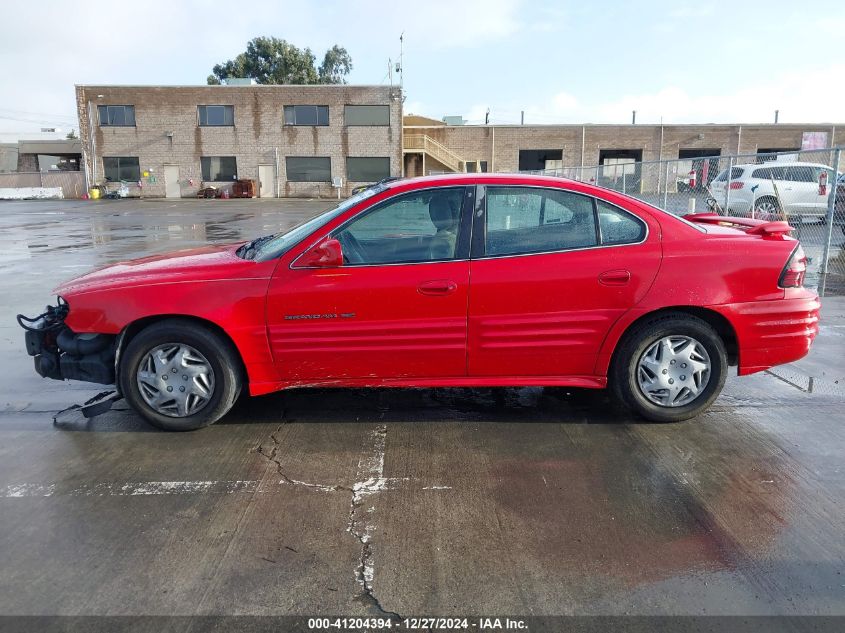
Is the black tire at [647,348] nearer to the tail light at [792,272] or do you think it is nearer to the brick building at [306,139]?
the tail light at [792,272]

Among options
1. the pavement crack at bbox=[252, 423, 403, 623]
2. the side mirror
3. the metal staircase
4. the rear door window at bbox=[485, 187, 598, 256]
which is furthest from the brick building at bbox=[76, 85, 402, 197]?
the pavement crack at bbox=[252, 423, 403, 623]

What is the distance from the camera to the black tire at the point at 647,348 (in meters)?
4.16

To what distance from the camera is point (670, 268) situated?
4.10m

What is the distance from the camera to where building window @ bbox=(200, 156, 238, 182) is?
41906 mm

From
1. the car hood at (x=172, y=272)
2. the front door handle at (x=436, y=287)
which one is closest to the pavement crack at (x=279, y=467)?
the car hood at (x=172, y=272)

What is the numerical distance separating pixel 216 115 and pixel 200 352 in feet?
135

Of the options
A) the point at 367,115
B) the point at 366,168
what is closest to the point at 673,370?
the point at 367,115

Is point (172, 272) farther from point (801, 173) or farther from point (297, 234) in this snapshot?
point (801, 173)

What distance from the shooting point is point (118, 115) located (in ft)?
135

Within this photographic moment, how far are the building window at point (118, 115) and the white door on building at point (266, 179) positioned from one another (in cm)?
879

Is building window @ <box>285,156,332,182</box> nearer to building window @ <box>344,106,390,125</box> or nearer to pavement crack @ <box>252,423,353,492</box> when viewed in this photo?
building window @ <box>344,106,390,125</box>

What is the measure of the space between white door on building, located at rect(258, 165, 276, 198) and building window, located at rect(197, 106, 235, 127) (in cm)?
351

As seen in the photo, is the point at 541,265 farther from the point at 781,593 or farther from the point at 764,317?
the point at 781,593

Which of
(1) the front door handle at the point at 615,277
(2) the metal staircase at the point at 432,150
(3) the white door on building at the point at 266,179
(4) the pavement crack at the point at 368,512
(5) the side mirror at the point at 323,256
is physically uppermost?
(2) the metal staircase at the point at 432,150
